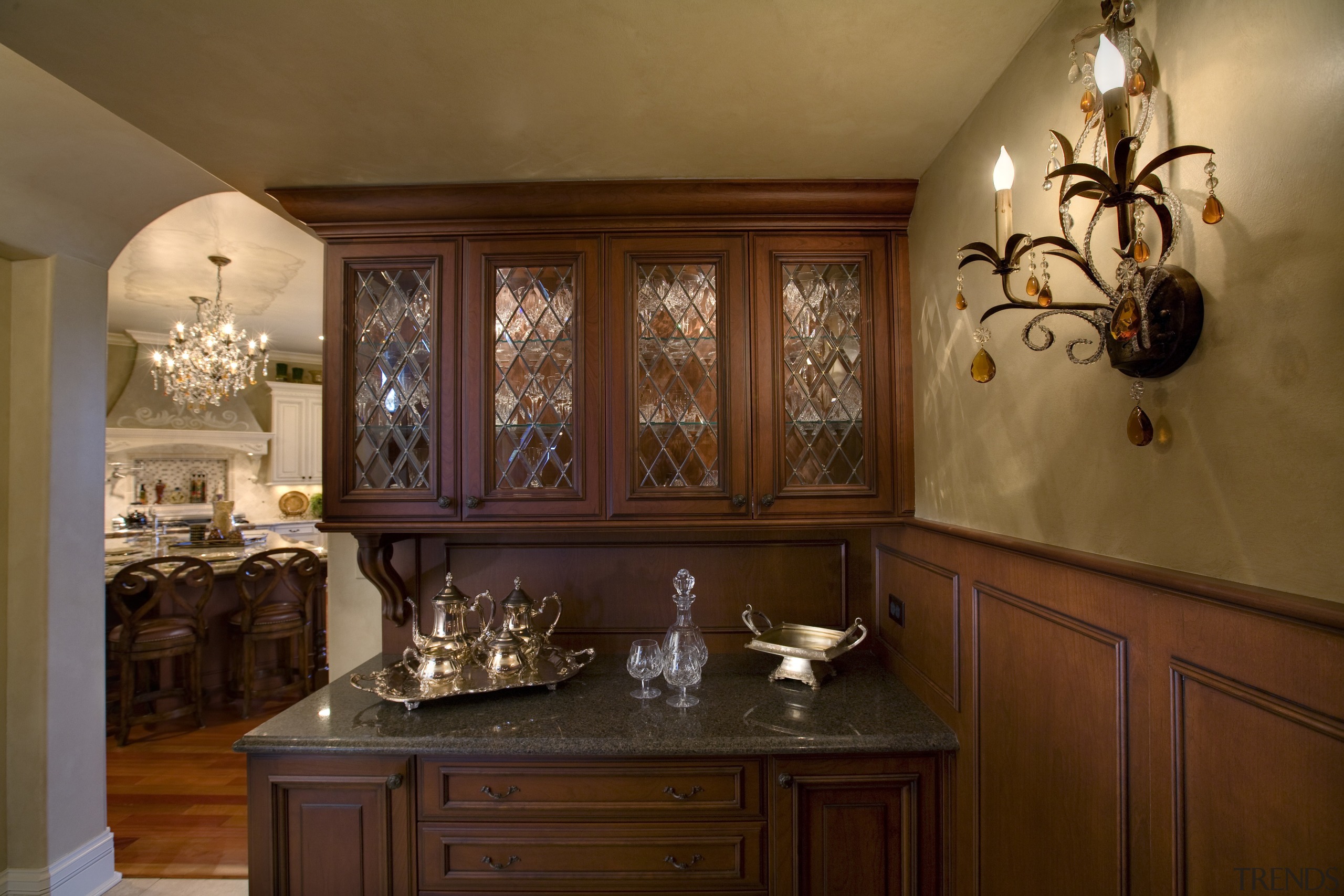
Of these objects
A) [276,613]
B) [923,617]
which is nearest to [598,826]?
[923,617]

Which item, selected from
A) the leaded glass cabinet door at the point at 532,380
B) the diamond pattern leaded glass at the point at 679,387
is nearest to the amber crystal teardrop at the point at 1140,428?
the diamond pattern leaded glass at the point at 679,387

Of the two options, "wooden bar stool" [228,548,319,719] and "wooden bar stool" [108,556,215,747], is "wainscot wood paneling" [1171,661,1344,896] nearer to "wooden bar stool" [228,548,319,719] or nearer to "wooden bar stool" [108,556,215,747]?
"wooden bar stool" [228,548,319,719]

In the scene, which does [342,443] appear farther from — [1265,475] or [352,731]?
[1265,475]

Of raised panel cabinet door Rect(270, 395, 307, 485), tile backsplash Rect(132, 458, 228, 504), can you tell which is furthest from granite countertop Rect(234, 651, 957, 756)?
tile backsplash Rect(132, 458, 228, 504)

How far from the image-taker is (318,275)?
4.55 m

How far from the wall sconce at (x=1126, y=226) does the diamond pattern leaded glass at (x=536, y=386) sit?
4.05 ft

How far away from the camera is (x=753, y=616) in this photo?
87.8 inches

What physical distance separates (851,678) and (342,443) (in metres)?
1.80

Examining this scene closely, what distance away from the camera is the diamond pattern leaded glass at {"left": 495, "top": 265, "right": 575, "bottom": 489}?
1953 mm

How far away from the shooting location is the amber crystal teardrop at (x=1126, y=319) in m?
0.84

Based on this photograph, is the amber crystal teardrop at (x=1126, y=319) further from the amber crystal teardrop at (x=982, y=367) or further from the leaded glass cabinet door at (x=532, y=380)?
the leaded glass cabinet door at (x=532, y=380)

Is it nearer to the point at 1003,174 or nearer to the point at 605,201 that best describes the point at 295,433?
the point at 605,201

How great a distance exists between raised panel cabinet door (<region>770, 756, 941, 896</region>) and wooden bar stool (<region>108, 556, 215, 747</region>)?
3.83 metres

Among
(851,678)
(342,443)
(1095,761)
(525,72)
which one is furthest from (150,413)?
(1095,761)
